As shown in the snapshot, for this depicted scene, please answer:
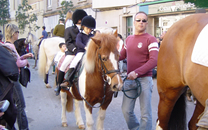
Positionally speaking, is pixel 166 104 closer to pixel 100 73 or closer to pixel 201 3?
pixel 100 73

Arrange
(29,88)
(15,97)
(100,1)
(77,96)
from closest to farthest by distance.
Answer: (15,97), (77,96), (29,88), (100,1)

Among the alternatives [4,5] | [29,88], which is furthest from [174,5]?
[4,5]

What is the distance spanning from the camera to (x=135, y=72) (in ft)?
10.3

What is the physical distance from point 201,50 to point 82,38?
7.65 feet

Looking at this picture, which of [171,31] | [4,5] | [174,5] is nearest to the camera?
[171,31]

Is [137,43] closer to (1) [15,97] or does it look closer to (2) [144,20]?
(2) [144,20]

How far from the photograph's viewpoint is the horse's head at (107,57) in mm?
2957

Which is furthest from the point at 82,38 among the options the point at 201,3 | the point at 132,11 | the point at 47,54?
the point at 132,11

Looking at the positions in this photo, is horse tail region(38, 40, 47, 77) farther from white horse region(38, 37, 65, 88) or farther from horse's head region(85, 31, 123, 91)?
horse's head region(85, 31, 123, 91)

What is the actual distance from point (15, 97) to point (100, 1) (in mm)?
→ 13768

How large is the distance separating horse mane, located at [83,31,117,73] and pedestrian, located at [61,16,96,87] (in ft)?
2.19

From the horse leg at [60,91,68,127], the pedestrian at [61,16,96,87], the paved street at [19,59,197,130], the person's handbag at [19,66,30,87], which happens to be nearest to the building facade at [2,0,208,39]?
the paved street at [19,59,197,130]

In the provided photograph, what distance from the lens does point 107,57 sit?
3.07m

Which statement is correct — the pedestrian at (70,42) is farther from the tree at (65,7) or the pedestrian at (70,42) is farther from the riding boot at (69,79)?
the tree at (65,7)
